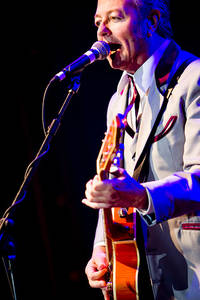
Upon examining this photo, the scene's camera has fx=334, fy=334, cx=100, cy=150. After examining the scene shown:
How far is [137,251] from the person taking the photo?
1791 mm

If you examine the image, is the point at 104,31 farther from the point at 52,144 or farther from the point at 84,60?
the point at 52,144

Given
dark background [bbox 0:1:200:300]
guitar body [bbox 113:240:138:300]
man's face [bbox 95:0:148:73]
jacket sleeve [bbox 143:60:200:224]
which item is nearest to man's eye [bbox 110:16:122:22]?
man's face [bbox 95:0:148:73]

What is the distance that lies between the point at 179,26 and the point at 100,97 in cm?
102

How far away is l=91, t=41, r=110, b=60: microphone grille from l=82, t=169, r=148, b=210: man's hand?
87cm

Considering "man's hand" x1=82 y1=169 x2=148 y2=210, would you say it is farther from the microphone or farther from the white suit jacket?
the microphone

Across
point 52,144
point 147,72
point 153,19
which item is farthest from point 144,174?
point 52,144

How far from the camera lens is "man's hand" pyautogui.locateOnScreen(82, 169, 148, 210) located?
1.36m

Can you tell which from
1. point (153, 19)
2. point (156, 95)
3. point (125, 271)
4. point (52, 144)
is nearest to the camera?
point (125, 271)

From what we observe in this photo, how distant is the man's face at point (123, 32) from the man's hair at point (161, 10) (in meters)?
0.07

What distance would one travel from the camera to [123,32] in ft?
7.10

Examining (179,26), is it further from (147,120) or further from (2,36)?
(2,36)

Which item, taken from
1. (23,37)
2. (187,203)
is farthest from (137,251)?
(23,37)

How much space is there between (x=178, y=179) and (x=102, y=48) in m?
0.93

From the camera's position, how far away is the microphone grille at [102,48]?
1961mm
